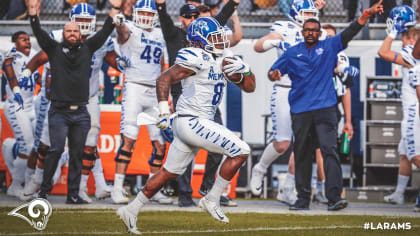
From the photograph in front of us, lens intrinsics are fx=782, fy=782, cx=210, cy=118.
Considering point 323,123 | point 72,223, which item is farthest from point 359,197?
point 72,223

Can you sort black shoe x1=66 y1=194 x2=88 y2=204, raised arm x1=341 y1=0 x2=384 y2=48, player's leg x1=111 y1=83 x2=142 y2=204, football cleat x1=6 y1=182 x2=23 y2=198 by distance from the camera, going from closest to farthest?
raised arm x1=341 y1=0 x2=384 y2=48 → black shoe x1=66 y1=194 x2=88 y2=204 → player's leg x1=111 y1=83 x2=142 y2=204 → football cleat x1=6 y1=182 x2=23 y2=198

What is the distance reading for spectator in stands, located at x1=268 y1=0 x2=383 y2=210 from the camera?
28.1ft

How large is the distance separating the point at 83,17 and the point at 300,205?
135 inches

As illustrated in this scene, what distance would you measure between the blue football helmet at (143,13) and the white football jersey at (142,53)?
7 cm

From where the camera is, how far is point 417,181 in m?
11.7

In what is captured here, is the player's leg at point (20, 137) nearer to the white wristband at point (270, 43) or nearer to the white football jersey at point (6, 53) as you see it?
the white football jersey at point (6, 53)

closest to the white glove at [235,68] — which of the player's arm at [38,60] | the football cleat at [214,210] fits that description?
the football cleat at [214,210]

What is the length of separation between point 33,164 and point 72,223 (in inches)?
141

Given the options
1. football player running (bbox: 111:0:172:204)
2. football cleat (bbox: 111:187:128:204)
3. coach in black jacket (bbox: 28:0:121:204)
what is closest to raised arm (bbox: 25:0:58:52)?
coach in black jacket (bbox: 28:0:121:204)

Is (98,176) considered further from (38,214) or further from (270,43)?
(38,214)

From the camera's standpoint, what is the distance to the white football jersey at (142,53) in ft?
30.5

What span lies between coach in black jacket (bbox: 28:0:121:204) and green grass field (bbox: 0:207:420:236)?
874 millimetres

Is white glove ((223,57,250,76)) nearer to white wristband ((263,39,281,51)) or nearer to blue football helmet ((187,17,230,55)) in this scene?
blue football helmet ((187,17,230,55))

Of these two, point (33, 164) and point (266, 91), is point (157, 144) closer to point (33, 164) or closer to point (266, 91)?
point (33, 164)
